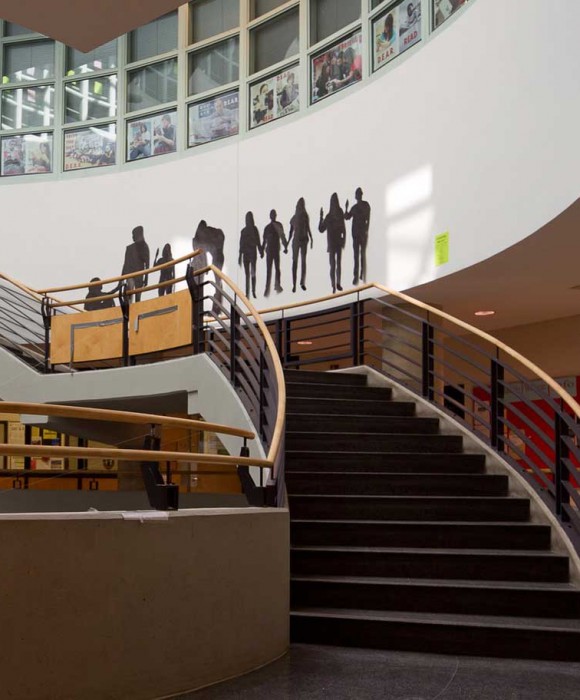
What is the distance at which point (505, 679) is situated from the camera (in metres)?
4.54

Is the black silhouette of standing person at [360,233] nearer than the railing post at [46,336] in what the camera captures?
No

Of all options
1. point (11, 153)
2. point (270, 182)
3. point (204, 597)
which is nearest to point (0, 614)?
point (204, 597)

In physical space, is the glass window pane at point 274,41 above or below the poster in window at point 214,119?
above

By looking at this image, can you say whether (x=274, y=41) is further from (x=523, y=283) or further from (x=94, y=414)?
(x=94, y=414)

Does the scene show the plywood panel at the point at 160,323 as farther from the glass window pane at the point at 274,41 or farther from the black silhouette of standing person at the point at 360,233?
the glass window pane at the point at 274,41

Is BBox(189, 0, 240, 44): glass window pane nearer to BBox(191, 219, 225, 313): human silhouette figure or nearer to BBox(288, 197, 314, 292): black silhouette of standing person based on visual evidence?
BBox(191, 219, 225, 313): human silhouette figure

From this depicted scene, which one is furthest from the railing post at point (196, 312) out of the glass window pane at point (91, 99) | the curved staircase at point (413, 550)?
the glass window pane at point (91, 99)

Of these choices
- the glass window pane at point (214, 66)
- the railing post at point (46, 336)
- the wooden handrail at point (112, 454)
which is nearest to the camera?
the wooden handrail at point (112, 454)

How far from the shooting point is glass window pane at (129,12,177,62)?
15523 millimetres

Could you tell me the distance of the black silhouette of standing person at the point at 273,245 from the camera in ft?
42.9

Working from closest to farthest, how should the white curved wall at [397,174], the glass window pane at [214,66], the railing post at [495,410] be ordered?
the railing post at [495,410] < the white curved wall at [397,174] < the glass window pane at [214,66]

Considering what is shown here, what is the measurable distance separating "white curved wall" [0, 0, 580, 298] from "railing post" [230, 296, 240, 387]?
2.80m

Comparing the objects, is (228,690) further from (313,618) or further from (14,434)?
(14,434)

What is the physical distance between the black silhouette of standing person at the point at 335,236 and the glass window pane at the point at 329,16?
2.50 m
